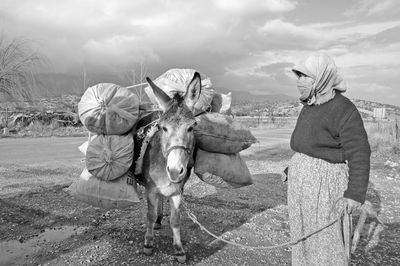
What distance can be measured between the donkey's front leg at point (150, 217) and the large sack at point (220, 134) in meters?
0.97

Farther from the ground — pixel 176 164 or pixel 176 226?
pixel 176 164

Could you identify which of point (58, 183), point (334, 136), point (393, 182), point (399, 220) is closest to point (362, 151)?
point (334, 136)

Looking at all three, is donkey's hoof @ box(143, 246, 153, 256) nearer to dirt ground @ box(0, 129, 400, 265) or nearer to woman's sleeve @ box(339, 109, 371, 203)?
dirt ground @ box(0, 129, 400, 265)

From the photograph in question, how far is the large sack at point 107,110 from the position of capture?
4.18 metres

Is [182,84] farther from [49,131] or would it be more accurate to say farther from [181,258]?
[49,131]

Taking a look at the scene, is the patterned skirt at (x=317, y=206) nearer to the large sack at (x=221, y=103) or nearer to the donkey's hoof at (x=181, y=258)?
the donkey's hoof at (x=181, y=258)

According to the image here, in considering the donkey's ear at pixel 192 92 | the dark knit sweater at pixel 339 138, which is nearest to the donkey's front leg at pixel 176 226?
the donkey's ear at pixel 192 92

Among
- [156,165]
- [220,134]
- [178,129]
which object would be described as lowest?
[156,165]

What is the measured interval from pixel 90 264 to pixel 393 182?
10.2 meters

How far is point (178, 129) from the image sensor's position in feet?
11.6

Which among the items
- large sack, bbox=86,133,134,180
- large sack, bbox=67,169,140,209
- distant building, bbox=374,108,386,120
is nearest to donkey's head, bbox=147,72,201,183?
large sack, bbox=86,133,134,180

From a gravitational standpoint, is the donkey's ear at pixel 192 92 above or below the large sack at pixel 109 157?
above

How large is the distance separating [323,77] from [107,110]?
107 inches

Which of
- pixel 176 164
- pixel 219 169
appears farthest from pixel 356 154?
pixel 219 169
